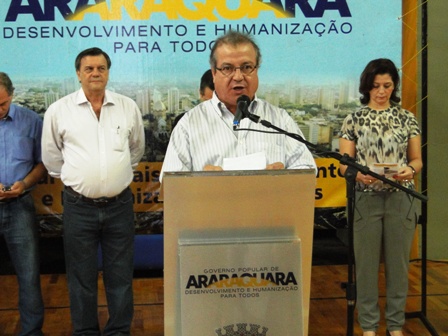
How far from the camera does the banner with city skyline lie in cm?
472

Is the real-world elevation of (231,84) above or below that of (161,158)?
above

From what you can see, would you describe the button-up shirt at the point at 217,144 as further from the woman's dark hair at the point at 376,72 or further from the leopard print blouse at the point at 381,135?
the woman's dark hair at the point at 376,72

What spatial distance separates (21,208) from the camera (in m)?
3.87

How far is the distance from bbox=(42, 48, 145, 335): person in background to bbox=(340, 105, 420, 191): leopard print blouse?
134 centimetres

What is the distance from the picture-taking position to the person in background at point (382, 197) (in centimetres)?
376

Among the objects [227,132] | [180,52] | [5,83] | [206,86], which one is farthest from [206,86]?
[227,132]

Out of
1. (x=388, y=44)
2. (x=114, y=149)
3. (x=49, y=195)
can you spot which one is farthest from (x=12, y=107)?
(x=388, y=44)

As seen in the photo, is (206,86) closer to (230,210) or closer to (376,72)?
(376,72)

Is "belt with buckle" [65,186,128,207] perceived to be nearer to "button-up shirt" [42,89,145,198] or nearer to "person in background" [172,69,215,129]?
"button-up shirt" [42,89,145,198]

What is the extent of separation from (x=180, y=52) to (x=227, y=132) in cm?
228

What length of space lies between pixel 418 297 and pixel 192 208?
118 inches

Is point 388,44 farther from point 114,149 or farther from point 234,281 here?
point 234,281

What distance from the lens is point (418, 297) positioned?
15.5 ft

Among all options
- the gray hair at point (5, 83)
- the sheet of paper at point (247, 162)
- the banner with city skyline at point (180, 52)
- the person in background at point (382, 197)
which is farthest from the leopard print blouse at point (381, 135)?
the gray hair at point (5, 83)
